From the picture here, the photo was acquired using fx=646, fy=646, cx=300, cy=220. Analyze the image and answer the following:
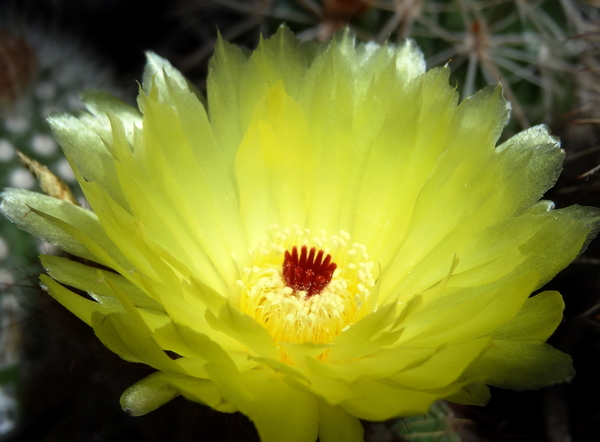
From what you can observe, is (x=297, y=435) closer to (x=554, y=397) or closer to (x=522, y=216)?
(x=522, y=216)

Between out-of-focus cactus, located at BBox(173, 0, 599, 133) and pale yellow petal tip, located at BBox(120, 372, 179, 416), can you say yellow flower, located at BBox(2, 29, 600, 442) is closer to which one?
pale yellow petal tip, located at BBox(120, 372, 179, 416)

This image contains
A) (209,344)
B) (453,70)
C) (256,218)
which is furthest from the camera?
(453,70)

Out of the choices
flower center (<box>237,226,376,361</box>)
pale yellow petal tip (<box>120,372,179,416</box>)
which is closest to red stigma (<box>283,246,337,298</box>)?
flower center (<box>237,226,376,361</box>)

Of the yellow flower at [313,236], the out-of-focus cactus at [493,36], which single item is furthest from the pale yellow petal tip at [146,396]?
the out-of-focus cactus at [493,36]

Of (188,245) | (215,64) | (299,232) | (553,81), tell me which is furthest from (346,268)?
(553,81)

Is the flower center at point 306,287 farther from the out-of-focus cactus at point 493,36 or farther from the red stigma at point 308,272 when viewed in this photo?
the out-of-focus cactus at point 493,36

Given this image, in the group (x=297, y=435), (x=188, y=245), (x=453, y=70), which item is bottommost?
(x=297, y=435)

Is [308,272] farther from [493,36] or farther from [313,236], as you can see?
[493,36]
